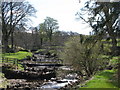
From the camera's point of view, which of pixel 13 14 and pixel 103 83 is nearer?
pixel 103 83

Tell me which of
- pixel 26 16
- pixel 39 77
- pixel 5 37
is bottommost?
pixel 39 77

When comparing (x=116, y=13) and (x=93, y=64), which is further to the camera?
(x=93, y=64)

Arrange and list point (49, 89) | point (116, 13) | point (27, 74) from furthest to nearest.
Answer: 1. point (27, 74)
2. point (49, 89)
3. point (116, 13)

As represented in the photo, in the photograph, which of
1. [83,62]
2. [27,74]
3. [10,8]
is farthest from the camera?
[10,8]

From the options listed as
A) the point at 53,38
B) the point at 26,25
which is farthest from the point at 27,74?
the point at 53,38

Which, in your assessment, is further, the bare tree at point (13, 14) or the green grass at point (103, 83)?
the bare tree at point (13, 14)

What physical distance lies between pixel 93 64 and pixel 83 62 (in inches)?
33.5

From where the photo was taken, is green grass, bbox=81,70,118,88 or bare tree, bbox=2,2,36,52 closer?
green grass, bbox=81,70,118,88

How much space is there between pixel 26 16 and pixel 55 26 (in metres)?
25.7

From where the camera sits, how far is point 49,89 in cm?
1398

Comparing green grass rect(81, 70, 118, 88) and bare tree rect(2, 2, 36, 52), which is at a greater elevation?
bare tree rect(2, 2, 36, 52)

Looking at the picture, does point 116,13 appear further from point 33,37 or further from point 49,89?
point 33,37

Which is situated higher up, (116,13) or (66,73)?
(116,13)

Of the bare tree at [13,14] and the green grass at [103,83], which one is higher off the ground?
the bare tree at [13,14]
